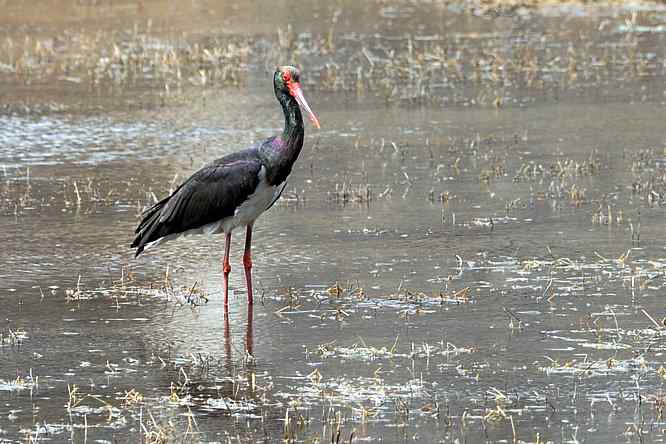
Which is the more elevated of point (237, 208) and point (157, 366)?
point (237, 208)

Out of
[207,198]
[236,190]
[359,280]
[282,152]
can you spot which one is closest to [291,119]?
[282,152]

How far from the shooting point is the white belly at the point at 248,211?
30.7 feet

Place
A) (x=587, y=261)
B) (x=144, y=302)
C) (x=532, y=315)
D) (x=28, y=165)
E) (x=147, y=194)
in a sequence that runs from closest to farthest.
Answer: (x=532, y=315) < (x=144, y=302) < (x=587, y=261) < (x=147, y=194) < (x=28, y=165)

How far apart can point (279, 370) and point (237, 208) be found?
1800mm

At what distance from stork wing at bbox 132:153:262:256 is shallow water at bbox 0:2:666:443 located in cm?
44

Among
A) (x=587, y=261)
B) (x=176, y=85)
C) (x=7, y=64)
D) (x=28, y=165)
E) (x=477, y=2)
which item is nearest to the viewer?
(x=587, y=261)

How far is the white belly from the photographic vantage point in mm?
9359

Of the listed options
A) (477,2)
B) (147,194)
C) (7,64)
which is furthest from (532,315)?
(477,2)

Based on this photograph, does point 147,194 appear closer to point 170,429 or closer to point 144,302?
point 144,302

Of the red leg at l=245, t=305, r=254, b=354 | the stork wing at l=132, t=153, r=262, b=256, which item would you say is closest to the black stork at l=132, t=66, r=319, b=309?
the stork wing at l=132, t=153, r=262, b=256

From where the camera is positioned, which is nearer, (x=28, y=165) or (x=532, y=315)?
(x=532, y=315)

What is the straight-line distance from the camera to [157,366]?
8.01 meters

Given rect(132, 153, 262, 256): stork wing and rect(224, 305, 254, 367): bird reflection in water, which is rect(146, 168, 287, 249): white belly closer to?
rect(132, 153, 262, 256): stork wing

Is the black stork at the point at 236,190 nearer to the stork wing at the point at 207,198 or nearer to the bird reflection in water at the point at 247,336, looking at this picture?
the stork wing at the point at 207,198
